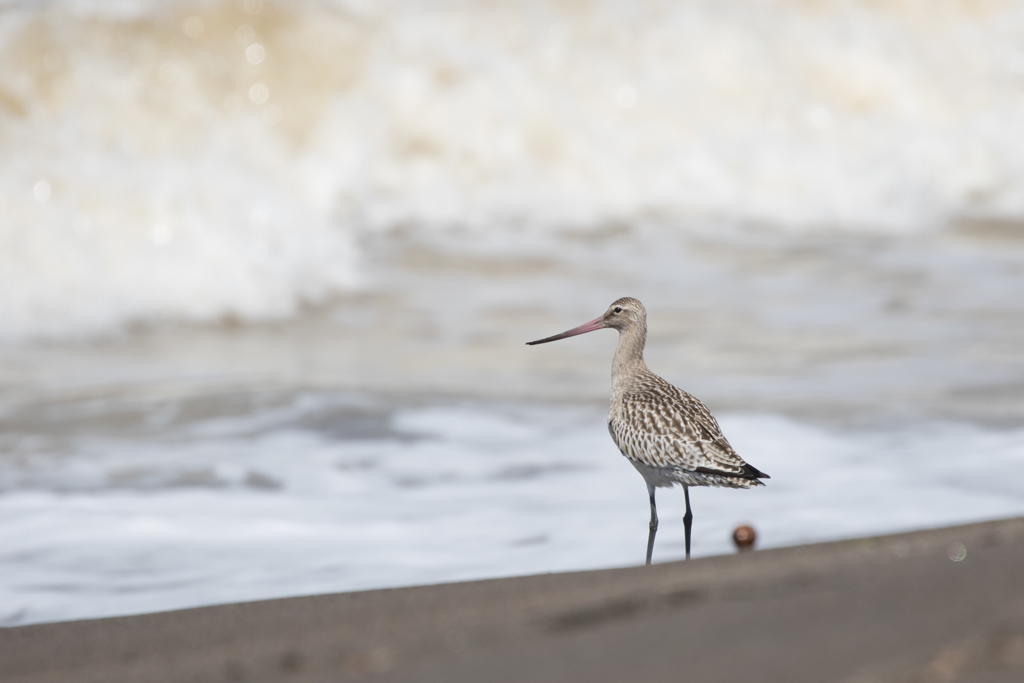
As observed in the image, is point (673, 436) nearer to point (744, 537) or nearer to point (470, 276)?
point (744, 537)

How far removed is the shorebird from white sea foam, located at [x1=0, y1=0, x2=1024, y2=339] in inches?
206

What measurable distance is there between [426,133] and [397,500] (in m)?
6.82

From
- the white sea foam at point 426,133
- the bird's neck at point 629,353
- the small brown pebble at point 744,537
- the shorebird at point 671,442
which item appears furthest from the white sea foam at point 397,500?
the white sea foam at point 426,133

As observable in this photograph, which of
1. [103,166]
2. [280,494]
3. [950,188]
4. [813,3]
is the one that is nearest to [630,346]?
[280,494]

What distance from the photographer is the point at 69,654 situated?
2783 millimetres

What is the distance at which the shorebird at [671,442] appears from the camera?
391cm

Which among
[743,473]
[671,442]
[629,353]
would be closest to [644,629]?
[743,473]

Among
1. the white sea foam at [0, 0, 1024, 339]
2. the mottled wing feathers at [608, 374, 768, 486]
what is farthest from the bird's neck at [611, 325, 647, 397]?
the white sea foam at [0, 0, 1024, 339]

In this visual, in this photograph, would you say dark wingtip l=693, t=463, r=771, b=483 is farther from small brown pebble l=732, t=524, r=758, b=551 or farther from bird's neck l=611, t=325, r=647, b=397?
bird's neck l=611, t=325, r=647, b=397

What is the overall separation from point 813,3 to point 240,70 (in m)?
6.45

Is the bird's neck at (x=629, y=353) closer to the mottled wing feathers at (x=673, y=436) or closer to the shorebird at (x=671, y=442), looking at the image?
the shorebird at (x=671, y=442)

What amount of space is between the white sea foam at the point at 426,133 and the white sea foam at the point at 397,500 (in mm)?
3349

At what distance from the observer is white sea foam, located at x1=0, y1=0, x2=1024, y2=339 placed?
944 centimetres

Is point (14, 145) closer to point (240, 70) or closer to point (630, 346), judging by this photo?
point (240, 70)
